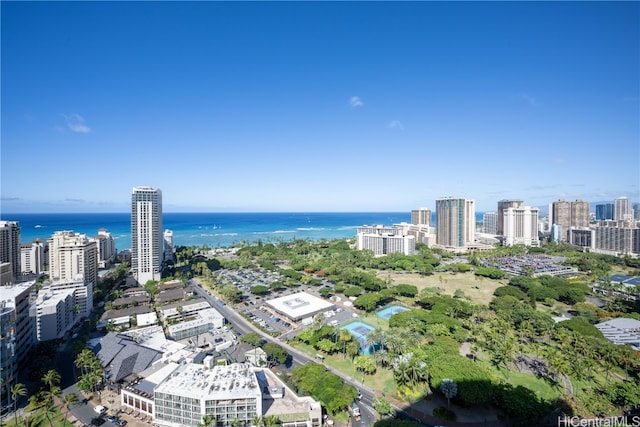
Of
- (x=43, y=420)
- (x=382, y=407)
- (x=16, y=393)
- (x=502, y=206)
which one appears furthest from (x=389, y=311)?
(x=502, y=206)

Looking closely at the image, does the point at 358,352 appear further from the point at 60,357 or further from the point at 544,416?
the point at 60,357

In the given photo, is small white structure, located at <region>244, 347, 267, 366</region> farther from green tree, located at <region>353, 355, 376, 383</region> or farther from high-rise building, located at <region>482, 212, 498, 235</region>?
high-rise building, located at <region>482, 212, 498, 235</region>

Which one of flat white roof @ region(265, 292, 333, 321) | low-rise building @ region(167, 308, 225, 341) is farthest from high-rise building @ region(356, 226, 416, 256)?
low-rise building @ region(167, 308, 225, 341)

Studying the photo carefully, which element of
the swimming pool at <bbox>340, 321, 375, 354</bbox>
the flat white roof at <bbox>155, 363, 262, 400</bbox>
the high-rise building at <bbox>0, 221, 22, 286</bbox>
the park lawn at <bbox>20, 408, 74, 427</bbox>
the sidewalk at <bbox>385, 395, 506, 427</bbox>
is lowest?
the sidewalk at <bbox>385, 395, 506, 427</bbox>

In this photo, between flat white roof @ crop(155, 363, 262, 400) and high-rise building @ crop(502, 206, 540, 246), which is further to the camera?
high-rise building @ crop(502, 206, 540, 246)

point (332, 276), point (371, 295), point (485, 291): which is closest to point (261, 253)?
point (332, 276)

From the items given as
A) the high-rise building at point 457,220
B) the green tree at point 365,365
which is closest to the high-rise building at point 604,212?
the high-rise building at point 457,220

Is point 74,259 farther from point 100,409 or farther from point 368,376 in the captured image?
point 368,376

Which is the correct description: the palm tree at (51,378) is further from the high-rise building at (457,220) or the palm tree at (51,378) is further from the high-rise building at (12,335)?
the high-rise building at (457,220)
